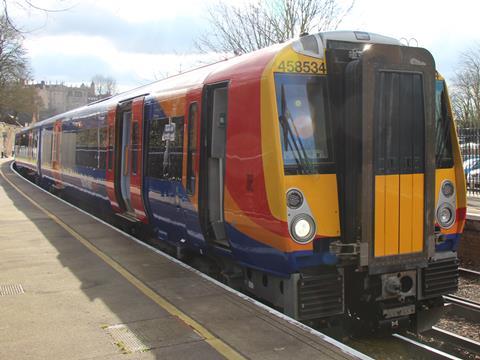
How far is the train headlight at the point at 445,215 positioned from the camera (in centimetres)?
558

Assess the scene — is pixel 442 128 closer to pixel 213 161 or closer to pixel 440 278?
pixel 440 278

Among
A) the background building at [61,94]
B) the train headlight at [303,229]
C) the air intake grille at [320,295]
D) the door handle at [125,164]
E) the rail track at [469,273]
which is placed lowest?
the rail track at [469,273]

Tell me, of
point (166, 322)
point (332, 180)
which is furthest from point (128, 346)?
point (332, 180)

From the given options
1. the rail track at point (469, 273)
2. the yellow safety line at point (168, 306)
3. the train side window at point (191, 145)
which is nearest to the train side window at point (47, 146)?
the yellow safety line at point (168, 306)

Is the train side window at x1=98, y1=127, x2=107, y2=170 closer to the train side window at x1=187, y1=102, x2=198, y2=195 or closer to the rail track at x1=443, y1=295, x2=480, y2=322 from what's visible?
the train side window at x1=187, y1=102, x2=198, y2=195

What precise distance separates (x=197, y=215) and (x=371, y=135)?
2.39 meters

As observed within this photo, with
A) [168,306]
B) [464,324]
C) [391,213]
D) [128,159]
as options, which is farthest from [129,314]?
[128,159]

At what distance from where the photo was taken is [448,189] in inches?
223

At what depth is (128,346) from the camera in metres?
4.21

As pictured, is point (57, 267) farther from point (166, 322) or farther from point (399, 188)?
point (399, 188)

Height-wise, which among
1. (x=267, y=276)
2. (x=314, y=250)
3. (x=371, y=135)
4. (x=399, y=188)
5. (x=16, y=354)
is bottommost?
(x=16, y=354)

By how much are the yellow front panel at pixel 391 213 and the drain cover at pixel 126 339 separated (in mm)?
2376

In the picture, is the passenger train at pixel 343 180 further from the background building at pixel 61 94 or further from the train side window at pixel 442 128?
the background building at pixel 61 94

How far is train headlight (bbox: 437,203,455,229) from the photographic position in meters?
5.58
